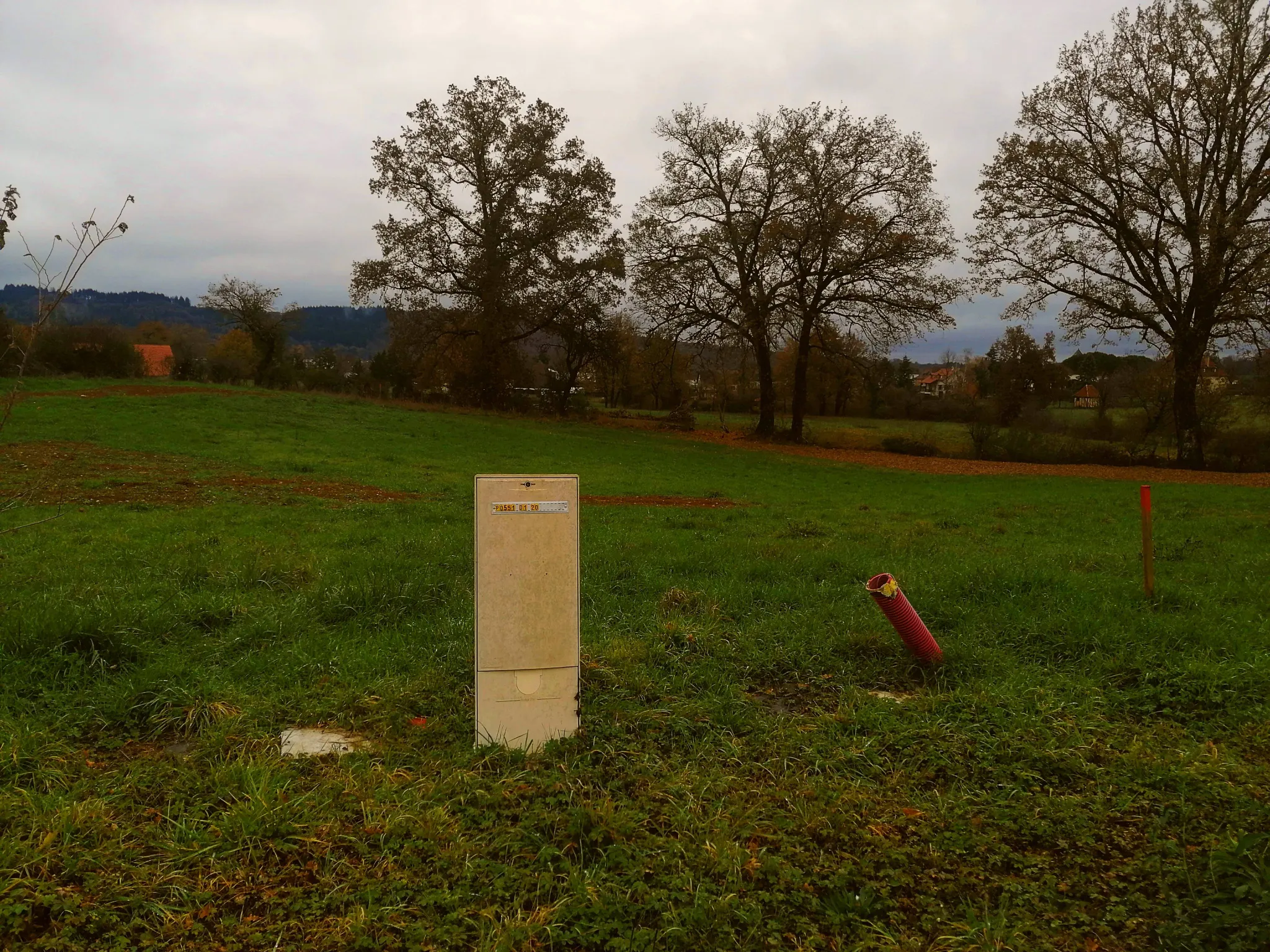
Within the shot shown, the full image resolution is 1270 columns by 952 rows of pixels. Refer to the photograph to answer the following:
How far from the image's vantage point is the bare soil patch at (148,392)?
27.9 m

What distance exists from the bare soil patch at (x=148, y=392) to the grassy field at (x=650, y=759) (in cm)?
2399

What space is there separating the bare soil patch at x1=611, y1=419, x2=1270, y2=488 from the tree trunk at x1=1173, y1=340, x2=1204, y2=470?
146 cm

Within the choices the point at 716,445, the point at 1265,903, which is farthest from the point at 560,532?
the point at 716,445

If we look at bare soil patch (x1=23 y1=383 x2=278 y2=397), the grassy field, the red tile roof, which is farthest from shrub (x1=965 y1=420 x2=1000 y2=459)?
the red tile roof

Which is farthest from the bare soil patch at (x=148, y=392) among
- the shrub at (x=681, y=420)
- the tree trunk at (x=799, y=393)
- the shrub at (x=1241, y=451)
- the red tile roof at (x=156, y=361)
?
the shrub at (x=1241, y=451)

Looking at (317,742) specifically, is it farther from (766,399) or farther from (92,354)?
(92,354)

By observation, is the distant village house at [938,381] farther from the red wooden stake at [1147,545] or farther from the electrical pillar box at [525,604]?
the electrical pillar box at [525,604]

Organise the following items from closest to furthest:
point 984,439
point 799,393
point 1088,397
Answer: point 984,439, point 799,393, point 1088,397

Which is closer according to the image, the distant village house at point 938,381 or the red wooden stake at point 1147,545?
the red wooden stake at point 1147,545

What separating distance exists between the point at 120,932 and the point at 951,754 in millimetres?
3454

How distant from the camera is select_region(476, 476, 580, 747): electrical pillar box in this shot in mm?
3775

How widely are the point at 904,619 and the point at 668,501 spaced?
9.35m

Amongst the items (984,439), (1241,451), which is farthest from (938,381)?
(1241,451)

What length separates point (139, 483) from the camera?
12656 mm
